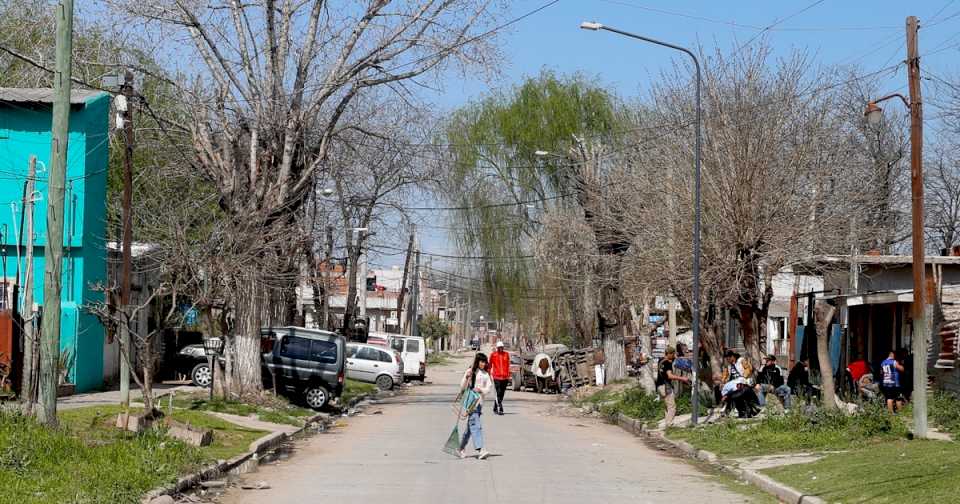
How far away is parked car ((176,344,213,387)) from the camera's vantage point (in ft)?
118

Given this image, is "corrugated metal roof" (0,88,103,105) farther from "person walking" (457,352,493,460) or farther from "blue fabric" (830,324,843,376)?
"blue fabric" (830,324,843,376)

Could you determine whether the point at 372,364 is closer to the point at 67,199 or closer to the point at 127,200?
the point at 67,199

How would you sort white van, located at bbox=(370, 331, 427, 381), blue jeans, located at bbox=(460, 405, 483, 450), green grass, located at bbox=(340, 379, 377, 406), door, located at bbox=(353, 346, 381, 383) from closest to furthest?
1. blue jeans, located at bbox=(460, 405, 483, 450)
2. green grass, located at bbox=(340, 379, 377, 406)
3. door, located at bbox=(353, 346, 381, 383)
4. white van, located at bbox=(370, 331, 427, 381)

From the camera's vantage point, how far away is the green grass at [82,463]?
1117 centimetres

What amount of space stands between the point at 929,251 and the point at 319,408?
998 inches

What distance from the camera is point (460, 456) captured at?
18.4 meters

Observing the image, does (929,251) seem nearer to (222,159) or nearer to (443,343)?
(222,159)

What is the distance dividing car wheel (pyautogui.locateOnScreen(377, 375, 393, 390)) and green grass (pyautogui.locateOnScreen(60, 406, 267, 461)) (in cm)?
2320

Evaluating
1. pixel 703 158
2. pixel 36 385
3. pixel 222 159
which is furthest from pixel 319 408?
pixel 36 385

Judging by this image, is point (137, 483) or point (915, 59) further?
point (915, 59)

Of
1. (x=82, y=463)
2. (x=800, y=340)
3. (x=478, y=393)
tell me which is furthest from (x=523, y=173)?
(x=82, y=463)

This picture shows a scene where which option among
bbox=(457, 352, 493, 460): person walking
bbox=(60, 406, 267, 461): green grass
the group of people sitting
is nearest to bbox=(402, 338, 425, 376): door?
the group of people sitting

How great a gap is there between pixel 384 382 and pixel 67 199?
712 inches

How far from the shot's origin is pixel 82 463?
13.0m
